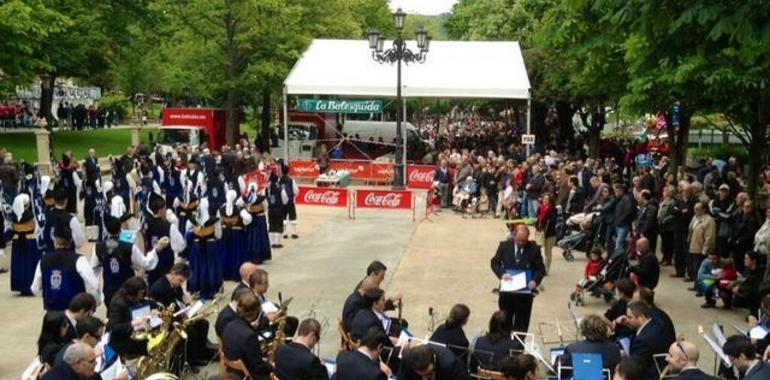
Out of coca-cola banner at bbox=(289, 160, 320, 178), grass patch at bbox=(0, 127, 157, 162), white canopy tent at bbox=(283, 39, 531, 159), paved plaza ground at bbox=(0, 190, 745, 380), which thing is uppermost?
white canopy tent at bbox=(283, 39, 531, 159)

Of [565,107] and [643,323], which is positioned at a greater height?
[565,107]

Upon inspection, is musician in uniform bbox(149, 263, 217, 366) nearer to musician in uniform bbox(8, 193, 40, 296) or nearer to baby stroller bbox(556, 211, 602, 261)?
musician in uniform bbox(8, 193, 40, 296)

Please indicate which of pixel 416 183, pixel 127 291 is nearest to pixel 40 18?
pixel 416 183

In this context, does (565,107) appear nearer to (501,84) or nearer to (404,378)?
(501,84)

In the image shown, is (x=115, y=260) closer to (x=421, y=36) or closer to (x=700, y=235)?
(x=700, y=235)

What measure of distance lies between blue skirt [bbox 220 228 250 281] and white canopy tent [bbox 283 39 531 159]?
50.7ft

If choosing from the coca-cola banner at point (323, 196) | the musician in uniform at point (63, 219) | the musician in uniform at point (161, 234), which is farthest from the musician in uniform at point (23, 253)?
the coca-cola banner at point (323, 196)

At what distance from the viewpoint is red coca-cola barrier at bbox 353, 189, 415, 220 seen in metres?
24.5

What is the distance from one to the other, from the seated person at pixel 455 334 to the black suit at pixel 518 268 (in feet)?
8.63

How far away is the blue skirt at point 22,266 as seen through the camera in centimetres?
1400

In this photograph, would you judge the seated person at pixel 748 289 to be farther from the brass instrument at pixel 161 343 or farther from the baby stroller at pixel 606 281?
the brass instrument at pixel 161 343

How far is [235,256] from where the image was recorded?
1530 cm

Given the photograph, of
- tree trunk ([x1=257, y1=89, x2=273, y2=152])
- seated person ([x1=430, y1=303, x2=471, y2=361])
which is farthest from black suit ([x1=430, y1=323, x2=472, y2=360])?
tree trunk ([x1=257, y1=89, x2=273, y2=152])

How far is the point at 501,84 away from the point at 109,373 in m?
24.8
